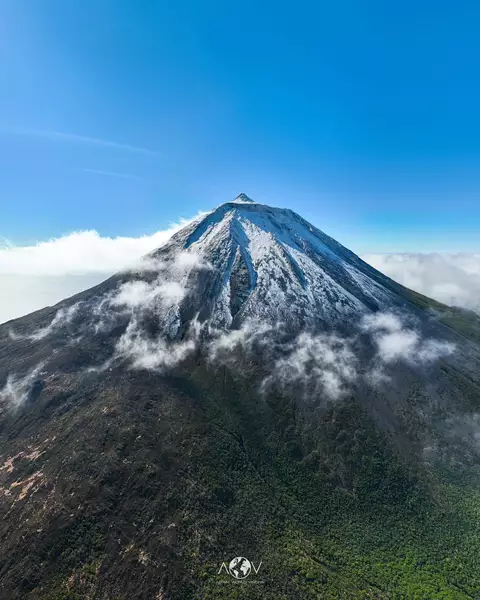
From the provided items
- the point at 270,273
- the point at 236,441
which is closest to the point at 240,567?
the point at 236,441

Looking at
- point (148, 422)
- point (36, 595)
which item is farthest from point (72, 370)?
point (36, 595)

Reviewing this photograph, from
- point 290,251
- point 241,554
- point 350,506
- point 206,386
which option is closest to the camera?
point 241,554

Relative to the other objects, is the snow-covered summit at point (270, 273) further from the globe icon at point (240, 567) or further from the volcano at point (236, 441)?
the globe icon at point (240, 567)

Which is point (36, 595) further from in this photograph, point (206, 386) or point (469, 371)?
point (469, 371)

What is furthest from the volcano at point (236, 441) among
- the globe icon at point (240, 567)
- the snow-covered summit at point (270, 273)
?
the snow-covered summit at point (270, 273)

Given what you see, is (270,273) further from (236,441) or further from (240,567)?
(240,567)

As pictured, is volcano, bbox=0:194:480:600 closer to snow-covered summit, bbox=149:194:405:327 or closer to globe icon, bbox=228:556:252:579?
globe icon, bbox=228:556:252:579
